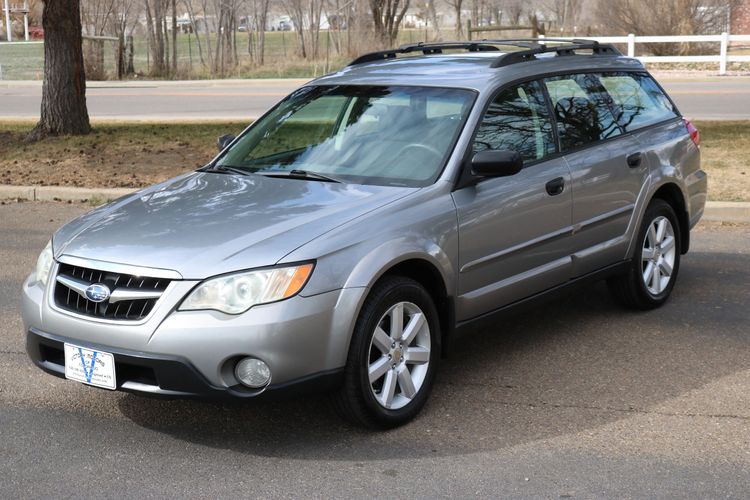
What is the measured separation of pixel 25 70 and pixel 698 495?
35609mm

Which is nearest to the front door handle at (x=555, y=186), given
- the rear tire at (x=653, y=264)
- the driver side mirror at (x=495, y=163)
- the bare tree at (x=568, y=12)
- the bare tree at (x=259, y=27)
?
the driver side mirror at (x=495, y=163)

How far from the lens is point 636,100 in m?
6.77

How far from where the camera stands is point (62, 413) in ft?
16.6

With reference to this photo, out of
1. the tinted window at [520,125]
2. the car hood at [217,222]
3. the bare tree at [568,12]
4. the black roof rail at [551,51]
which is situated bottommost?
the car hood at [217,222]

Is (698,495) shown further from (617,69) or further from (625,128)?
(617,69)

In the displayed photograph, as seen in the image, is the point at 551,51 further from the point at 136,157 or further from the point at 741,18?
the point at 741,18

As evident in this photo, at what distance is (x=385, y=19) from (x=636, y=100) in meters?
29.0

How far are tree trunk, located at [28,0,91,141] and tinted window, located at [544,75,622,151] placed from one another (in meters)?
8.89

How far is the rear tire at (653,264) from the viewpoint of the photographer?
654 centimetres

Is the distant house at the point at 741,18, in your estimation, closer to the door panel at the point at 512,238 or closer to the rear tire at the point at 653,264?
the rear tire at the point at 653,264

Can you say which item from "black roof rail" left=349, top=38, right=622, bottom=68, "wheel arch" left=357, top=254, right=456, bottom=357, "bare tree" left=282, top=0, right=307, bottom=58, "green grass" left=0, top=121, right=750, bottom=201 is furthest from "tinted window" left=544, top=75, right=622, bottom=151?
"bare tree" left=282, top=0, right=307, bottom=58

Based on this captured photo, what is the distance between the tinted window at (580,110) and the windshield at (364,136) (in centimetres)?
75

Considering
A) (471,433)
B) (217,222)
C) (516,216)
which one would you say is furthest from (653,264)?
(217,222)

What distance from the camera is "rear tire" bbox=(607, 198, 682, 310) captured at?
21.5 feet
